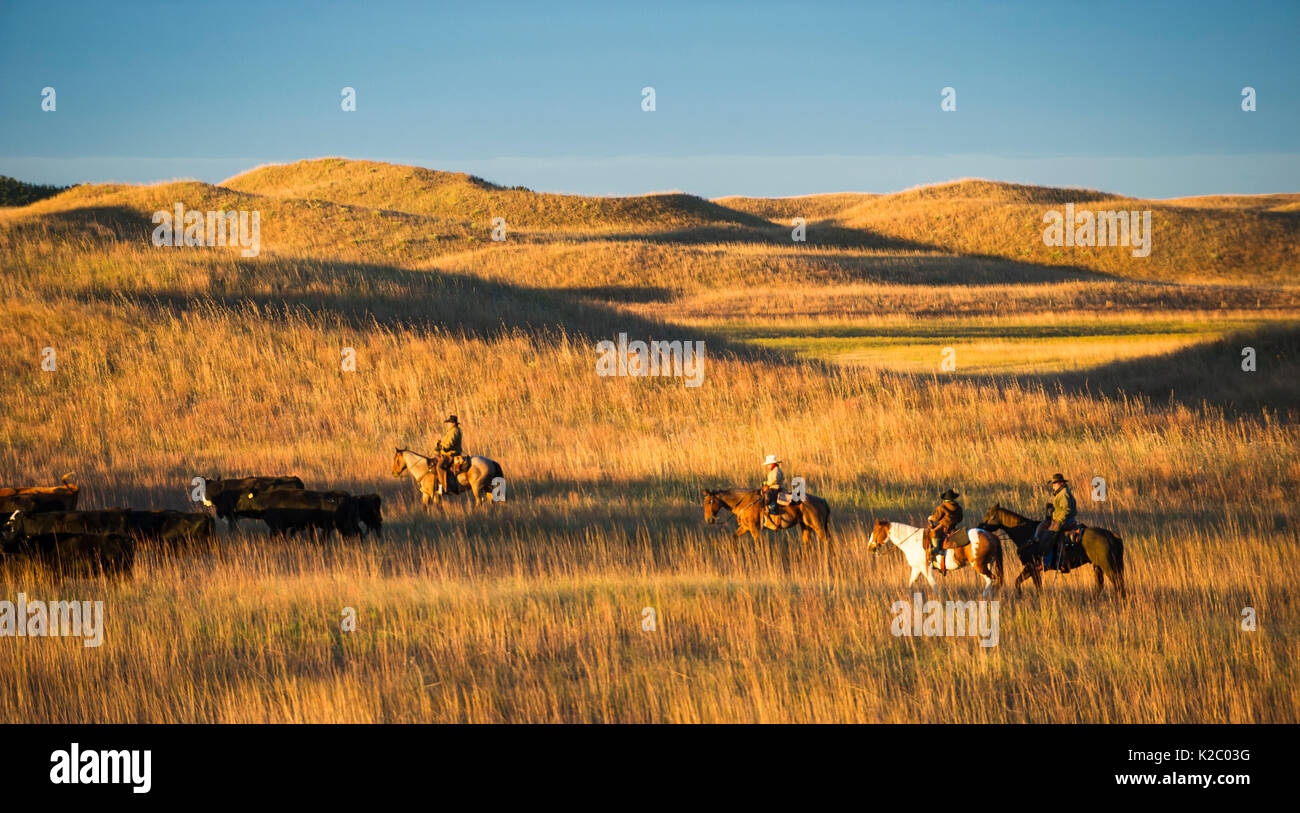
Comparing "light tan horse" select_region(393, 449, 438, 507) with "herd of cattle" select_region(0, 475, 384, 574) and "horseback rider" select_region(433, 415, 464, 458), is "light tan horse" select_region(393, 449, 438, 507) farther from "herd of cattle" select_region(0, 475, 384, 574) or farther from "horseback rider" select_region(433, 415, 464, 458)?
"herd of cattle" select_region(0, 475, 384, 574)

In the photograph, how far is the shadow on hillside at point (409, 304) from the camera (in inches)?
1368

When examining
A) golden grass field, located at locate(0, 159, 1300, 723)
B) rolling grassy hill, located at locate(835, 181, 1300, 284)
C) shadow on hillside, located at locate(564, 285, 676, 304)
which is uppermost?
rolling grassy hill, located at locate(835, 181, 1300, 284)

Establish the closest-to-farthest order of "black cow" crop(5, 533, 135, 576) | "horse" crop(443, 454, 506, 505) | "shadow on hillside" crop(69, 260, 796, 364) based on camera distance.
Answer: "black cow" crop(5, 533, 135, 576), "horse" crop(443, 454, 506, 505), "shadow on hillside" crop(69, 260, 796, 364)

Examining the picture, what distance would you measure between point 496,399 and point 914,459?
1252cm

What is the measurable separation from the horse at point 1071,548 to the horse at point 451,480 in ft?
27.6

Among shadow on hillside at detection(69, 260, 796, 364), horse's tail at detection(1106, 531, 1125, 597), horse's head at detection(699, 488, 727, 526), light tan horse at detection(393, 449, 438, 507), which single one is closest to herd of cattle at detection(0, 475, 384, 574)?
light tan horse at detection(393, 449, 438, 507)

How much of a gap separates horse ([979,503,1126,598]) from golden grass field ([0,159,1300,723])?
37 centimetres

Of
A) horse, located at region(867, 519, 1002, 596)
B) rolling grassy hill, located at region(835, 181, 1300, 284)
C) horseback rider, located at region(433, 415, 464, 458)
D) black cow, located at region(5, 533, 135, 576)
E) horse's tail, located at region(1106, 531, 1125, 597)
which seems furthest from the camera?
rolling grassy hill, located at region(835, 181, 1300, 284)

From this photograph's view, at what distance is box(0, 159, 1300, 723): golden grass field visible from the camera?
8.91m

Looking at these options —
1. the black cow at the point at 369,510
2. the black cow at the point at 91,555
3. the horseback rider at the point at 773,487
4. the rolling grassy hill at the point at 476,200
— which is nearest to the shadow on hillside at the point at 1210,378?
the horseback rider at the point at 773,487

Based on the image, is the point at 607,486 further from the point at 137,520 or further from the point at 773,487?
the point at 137,520

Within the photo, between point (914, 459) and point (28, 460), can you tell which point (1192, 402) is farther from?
point (28, 460)

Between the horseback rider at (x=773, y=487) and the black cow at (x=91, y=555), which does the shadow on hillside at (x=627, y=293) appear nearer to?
the horseback rider at (x=773, y=487)

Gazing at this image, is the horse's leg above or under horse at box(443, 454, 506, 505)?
under
